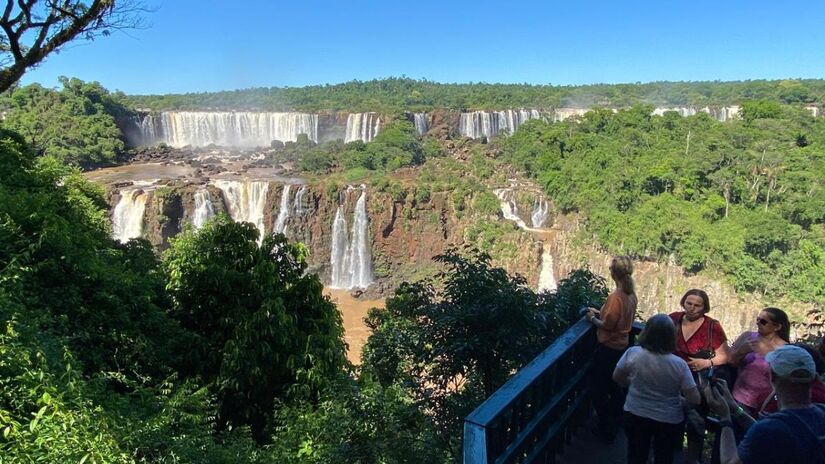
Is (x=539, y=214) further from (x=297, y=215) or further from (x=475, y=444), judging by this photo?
(x=475, y=444)

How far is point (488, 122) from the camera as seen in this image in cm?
5412

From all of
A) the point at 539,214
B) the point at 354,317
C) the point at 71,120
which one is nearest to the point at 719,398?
Result: the point at 354,317

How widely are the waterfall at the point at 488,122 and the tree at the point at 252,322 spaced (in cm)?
4783

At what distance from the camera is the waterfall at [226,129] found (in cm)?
4994

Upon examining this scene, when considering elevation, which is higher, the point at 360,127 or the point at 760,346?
the point at 360,127

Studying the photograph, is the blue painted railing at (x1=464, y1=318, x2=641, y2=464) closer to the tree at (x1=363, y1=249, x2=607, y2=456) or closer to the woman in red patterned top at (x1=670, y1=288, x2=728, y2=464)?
the woman in red patterned top at (x1=670, y1=288, x2=728, y2=464)

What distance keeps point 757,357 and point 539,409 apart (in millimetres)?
1322

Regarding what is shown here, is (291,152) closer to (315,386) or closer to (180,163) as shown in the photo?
(180,163)

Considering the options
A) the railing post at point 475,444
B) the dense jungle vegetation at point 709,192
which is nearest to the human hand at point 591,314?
the railing post at point 475,444

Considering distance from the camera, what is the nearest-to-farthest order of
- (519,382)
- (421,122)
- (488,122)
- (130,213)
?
1. (519,382)
2. (130,213)
3. (488,122)
4. (421,122)

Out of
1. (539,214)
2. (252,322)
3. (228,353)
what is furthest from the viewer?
(539,214)

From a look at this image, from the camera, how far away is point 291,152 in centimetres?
4562

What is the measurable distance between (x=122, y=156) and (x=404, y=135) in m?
25.7

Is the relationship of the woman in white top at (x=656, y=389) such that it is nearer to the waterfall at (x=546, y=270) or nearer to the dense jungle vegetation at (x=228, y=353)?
the dense jungle vegetation at (x=228, y=353)
